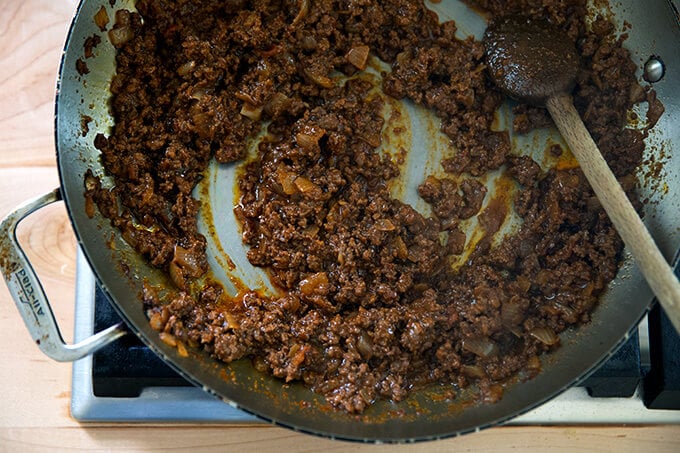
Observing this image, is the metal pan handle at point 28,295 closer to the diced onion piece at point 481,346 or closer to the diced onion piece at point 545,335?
the diced onion piece at point 481,346

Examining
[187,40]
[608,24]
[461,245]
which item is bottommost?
[461,245]

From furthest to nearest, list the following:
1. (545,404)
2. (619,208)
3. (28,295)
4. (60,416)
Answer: (60,416)
(545,404)
(619,208)
(28,295)

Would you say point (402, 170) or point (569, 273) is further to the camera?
point (402, 170)

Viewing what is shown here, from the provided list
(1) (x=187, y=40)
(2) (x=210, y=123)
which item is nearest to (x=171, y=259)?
(2) (x=210, y=123)

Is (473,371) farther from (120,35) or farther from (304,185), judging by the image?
(120,35)

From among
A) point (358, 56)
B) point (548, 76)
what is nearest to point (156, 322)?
point (358, 56)

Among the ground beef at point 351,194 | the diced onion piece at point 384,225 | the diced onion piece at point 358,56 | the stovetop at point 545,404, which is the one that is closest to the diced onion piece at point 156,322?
the ground beef at point 351,194

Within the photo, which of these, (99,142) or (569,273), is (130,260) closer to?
(99,142)
